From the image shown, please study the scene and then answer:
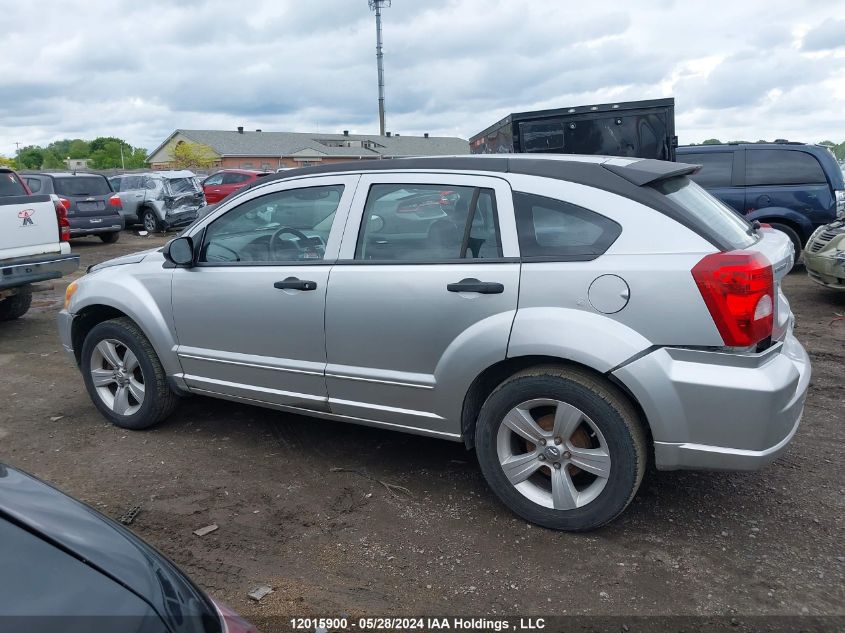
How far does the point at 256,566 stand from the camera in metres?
3.26

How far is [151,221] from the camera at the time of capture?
19906 mm

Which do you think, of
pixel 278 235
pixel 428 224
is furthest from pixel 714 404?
pixel 278 235

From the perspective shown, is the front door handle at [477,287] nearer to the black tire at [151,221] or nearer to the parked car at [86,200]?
the parked car at [86,200]

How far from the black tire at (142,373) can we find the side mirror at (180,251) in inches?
26.6

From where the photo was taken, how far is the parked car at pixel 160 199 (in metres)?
19.7

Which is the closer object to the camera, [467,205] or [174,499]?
[467,205]

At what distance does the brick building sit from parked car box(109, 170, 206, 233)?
40042 millimetres

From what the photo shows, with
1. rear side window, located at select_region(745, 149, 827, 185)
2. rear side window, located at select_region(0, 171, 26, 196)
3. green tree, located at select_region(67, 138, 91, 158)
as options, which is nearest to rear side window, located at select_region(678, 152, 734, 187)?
rear side window, located at select_region(745, 149, 827, 185)

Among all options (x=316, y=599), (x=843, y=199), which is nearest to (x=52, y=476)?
(x=316, y=599)

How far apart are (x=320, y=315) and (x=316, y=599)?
1.51 m

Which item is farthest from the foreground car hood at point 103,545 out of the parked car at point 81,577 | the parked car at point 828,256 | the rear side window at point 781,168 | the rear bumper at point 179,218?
the rear bumper at point 179,218

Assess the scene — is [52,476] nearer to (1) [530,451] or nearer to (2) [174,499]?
(2) [174,499]

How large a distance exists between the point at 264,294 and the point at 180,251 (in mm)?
692

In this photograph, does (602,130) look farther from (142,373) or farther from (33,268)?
(33,268)
